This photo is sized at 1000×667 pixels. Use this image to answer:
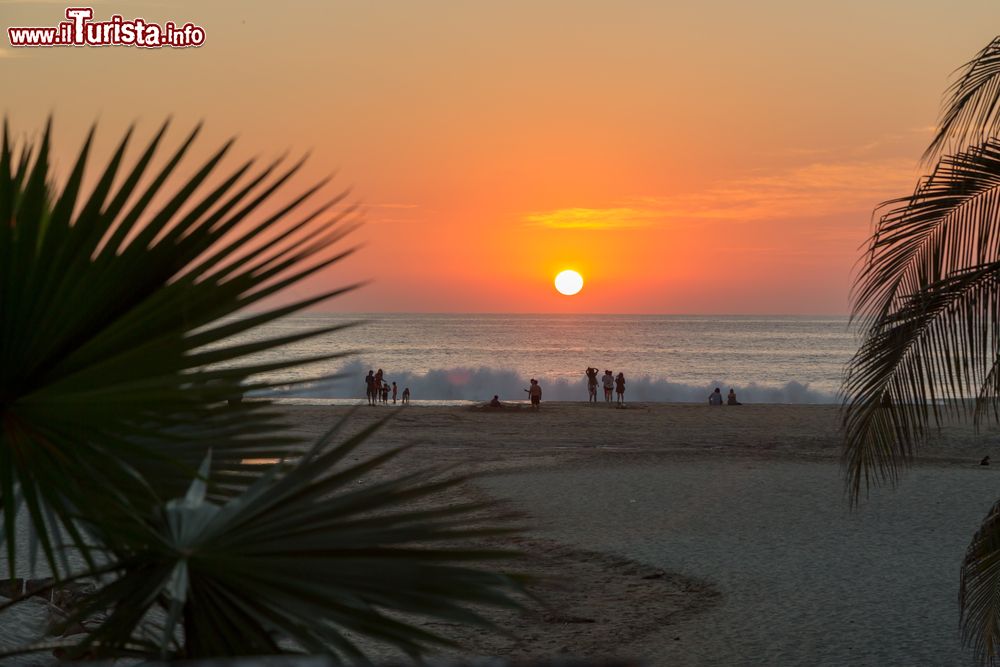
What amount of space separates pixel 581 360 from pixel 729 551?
78615 mm

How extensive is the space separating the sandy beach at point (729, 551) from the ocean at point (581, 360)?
16294 millimetres

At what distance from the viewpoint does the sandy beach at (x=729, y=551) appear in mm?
7453

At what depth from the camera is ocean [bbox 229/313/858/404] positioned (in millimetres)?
55812

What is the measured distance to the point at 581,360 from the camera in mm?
89000

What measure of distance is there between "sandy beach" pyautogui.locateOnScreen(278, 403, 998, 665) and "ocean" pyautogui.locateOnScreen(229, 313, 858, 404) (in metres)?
16.3

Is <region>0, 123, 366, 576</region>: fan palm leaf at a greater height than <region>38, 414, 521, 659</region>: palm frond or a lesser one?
greater

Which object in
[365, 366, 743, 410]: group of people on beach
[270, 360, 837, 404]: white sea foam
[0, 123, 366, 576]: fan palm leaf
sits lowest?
[0, 123, 366, 576]: fan palm leaf

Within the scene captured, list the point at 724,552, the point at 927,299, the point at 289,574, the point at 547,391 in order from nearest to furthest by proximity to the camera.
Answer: the point at 289,574, the point at 927,299, the point at 724,552, the point at 547,391

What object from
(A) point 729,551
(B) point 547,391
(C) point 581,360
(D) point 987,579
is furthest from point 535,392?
(C) point 581,360

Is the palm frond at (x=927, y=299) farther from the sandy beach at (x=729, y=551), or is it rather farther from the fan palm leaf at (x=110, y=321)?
the fan palm leaf at (x=110, y=321)

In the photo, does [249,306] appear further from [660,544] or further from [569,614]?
[660,544]

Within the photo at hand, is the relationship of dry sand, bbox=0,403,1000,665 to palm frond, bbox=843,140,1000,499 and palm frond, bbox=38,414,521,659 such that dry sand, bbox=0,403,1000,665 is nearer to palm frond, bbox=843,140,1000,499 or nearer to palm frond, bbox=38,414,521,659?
palm frond, bbox=38,414,521,659

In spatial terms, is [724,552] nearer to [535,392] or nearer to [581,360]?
[535,392]

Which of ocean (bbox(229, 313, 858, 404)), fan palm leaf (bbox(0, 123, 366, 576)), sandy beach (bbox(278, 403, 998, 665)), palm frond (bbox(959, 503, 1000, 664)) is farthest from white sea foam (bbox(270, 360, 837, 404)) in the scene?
fan palm leaf (bbox(0, 123, 366, 576))
